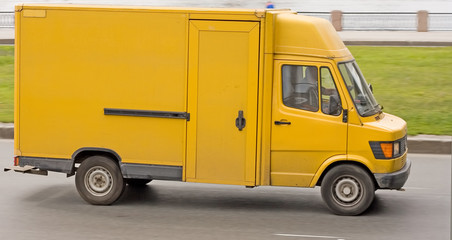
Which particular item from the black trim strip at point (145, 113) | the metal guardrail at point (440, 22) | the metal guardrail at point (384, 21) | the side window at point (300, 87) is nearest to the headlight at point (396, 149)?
the side window at point (300, 87)

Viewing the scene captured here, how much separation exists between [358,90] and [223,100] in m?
1.63

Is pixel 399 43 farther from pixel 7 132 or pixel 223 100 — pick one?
pixel 223 100

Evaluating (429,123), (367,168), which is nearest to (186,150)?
(367,168)

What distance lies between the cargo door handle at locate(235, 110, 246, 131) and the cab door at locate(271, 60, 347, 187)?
354 millimetres

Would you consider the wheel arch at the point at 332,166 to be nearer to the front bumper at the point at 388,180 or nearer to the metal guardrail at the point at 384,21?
the front bumper at the point at 388,180

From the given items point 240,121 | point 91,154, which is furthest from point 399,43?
point 91,154

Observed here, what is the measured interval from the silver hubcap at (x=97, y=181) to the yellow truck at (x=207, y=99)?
Answer: 4cm

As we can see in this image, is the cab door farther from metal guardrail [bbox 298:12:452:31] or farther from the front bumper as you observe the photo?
metal guardrail [bbox 298:12:452:31]

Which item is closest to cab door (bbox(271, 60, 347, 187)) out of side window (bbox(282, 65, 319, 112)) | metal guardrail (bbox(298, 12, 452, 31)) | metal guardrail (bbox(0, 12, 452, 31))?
side window (bbox(282, 65, 319, 112))

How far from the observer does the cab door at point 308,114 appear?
10195mm

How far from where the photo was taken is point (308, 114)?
10.2 m

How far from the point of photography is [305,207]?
10828 mm

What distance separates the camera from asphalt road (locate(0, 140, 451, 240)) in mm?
9625

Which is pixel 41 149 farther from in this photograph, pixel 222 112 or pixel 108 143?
pixel 222 112
